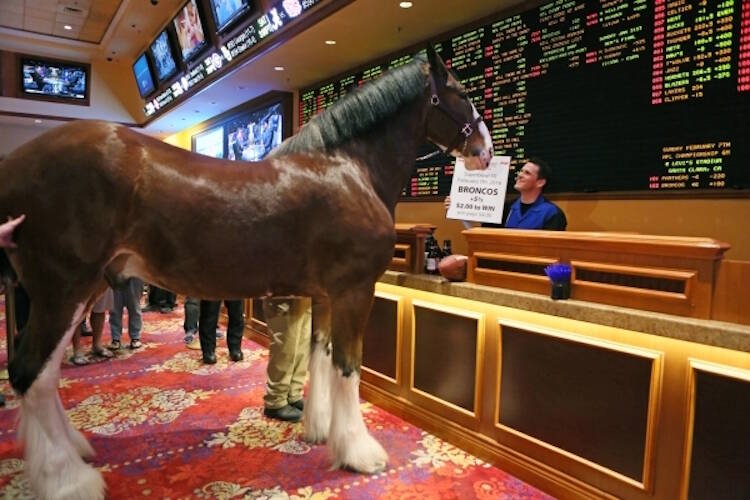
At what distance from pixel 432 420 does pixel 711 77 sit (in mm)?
2423

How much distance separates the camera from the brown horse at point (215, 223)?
6.27 feet

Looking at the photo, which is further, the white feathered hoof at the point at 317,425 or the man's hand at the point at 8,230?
the white feathered hoof at the point at 317,425

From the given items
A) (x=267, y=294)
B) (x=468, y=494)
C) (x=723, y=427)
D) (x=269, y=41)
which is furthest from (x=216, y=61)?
(x=723, y=427)

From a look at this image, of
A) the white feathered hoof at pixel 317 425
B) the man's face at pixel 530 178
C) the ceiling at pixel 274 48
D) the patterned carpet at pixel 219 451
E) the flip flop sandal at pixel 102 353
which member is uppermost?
the ceiling at pixel 274 48

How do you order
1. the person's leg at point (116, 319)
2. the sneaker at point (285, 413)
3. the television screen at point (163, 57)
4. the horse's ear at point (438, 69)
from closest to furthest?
the horse's ear at point (438, 69) → the sneaker at point (285, 413) → the person's leg at point (116, 319) → the television screen at point (163, 57)

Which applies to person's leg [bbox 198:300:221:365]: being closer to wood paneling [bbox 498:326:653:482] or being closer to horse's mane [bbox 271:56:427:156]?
horse's mane [bbox 271:56:427:156]

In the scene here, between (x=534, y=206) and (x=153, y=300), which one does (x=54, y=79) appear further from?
(x=534, y=206)

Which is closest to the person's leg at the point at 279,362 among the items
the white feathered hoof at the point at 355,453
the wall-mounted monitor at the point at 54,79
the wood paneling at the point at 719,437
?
the white feathered hoof at the point at 355,453

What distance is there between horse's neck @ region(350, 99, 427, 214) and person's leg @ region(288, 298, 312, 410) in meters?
1.02

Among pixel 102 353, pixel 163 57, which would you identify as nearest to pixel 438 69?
pixel 102 353

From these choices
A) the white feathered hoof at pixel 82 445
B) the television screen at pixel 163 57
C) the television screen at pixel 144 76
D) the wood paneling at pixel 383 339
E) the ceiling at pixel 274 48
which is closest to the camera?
the white feathered hoof at pixel 82 445

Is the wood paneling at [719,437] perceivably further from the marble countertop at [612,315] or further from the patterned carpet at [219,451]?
the patterned carpet at [219,451]

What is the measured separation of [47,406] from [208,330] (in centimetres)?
246

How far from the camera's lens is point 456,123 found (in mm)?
2482
